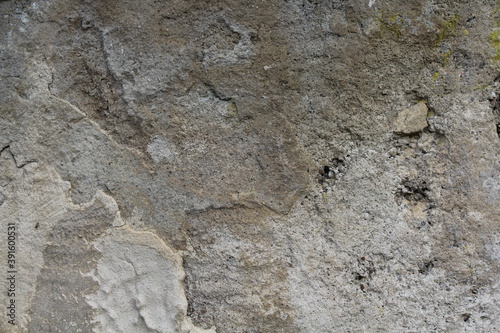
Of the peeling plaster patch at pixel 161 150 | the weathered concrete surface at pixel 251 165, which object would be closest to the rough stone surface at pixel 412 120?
the weathered concrete surface at pixel 251 165

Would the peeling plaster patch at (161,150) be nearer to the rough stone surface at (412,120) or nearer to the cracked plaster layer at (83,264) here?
the cracked plaster layer at (83,264)

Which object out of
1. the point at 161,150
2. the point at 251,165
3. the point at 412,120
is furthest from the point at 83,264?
the point at 412,120

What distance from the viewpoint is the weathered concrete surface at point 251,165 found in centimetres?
117

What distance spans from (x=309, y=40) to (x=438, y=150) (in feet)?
1.43

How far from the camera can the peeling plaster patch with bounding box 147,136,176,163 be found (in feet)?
4.12

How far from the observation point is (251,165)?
4.06ft

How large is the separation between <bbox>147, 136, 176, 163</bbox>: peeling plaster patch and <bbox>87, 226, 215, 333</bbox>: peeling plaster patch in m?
0.21

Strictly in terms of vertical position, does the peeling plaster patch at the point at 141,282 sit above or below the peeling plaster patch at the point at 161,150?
below

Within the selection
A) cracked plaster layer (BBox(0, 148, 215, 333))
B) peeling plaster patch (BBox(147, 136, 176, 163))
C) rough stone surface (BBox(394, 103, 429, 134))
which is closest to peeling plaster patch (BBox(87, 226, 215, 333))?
cracked plaster layer (BBox(0, 148, 215, 333))

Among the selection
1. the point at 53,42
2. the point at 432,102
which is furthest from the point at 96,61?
the point at 432,102

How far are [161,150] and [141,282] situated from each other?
1.21 feet

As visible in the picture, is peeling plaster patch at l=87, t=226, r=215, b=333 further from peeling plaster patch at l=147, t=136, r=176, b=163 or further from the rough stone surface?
the rough stone surface

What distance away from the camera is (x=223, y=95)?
4.04 ft

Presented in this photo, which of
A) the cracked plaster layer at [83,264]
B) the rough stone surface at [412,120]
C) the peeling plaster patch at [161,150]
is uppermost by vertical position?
the rough stone surface at [412,120]
